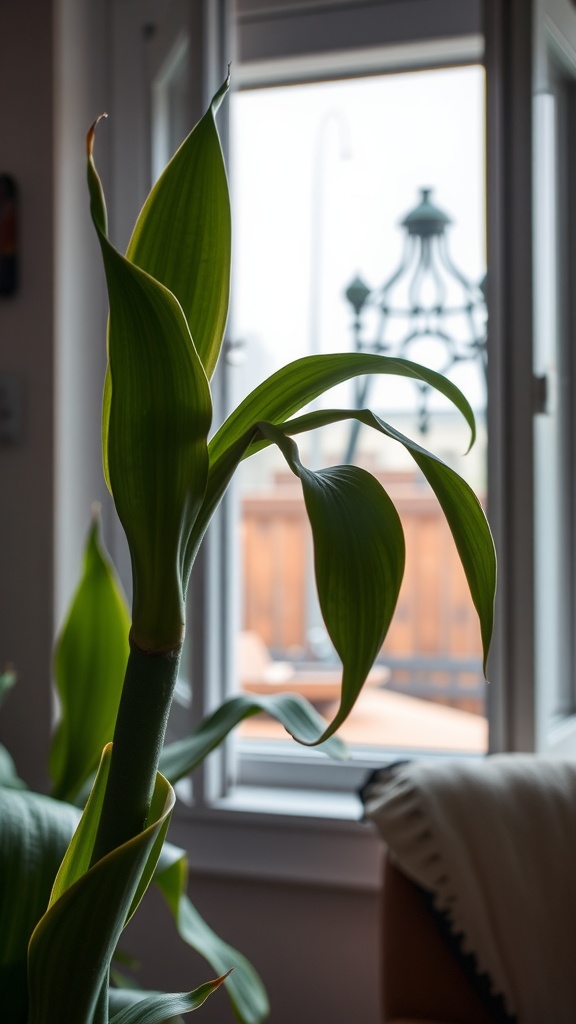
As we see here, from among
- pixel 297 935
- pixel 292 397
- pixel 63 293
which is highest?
pixel 63 293

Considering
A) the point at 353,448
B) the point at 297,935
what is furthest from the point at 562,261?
the point at 297,935

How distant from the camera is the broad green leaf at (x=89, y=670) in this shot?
1.15m

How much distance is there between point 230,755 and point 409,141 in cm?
142

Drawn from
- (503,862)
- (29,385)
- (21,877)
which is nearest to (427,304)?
(29,385)

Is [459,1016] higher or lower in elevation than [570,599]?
lower

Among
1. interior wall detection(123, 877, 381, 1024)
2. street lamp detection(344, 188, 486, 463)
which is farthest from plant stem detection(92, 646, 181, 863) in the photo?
street lamp detection(344, 188, 486, 463)

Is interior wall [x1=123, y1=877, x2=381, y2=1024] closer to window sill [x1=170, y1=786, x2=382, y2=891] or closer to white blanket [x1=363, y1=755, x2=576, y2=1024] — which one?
window sill [x1=170, y1=786, x2=382, y2=891]

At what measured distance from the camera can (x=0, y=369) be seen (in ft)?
5.40

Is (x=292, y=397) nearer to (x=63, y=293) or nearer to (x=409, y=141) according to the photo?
(x=63, y=293)

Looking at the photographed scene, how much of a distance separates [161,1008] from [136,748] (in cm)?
17

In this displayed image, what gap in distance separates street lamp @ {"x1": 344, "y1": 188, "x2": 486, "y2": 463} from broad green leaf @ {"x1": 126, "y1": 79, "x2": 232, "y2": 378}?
150cm

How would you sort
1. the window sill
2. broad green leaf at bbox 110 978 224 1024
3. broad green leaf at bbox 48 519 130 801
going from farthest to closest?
the window sill
broad green leaf at bbox 48 519 130 801
broad green leaf at bbox 110 978 224 1024

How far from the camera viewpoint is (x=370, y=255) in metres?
2.16

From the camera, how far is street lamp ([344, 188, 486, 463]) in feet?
6.40
